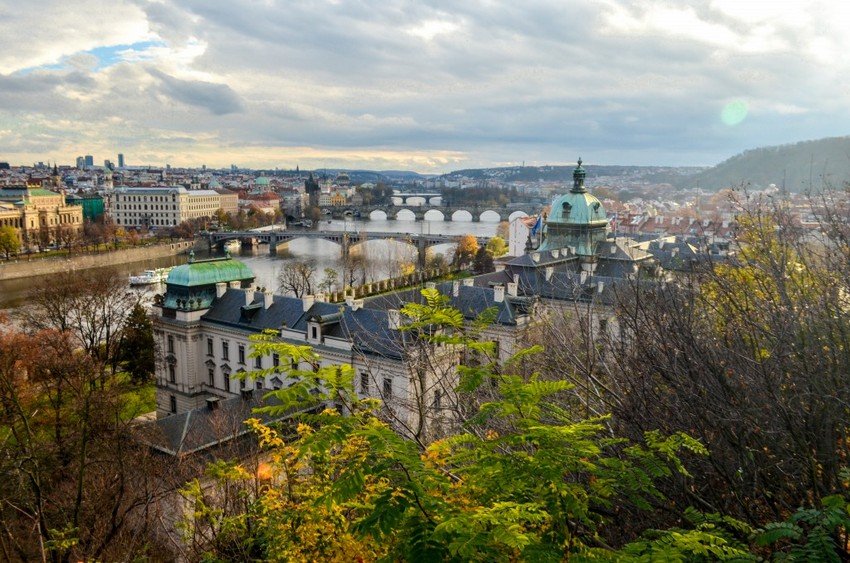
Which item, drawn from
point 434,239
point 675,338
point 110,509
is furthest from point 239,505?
point 434,239

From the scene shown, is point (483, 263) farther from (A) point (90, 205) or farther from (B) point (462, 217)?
(B) point (462, 217)

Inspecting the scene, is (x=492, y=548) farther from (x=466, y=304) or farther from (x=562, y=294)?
(x=562, y=294)

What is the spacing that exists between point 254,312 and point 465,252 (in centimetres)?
4072

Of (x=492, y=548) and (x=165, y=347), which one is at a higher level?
(x=492, y=548)

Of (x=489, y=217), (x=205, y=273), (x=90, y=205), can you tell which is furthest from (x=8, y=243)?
(x=489, y=217)

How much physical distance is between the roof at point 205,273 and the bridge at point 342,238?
36.5 metres

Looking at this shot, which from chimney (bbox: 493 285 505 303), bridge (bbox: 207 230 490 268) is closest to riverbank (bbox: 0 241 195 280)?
bridge (bbox: 207 230 490 268)

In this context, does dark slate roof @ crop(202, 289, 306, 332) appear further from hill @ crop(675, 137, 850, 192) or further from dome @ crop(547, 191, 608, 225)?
dome @ crop(547, 191, 608, 225)

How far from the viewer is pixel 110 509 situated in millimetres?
13641

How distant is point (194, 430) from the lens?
17.6 m

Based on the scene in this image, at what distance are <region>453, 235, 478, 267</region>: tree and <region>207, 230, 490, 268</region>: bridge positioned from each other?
3.91 m

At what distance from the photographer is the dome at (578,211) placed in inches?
1486

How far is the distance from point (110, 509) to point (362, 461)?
10.9 m

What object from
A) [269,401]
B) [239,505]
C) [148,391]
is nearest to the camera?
[239,505]
